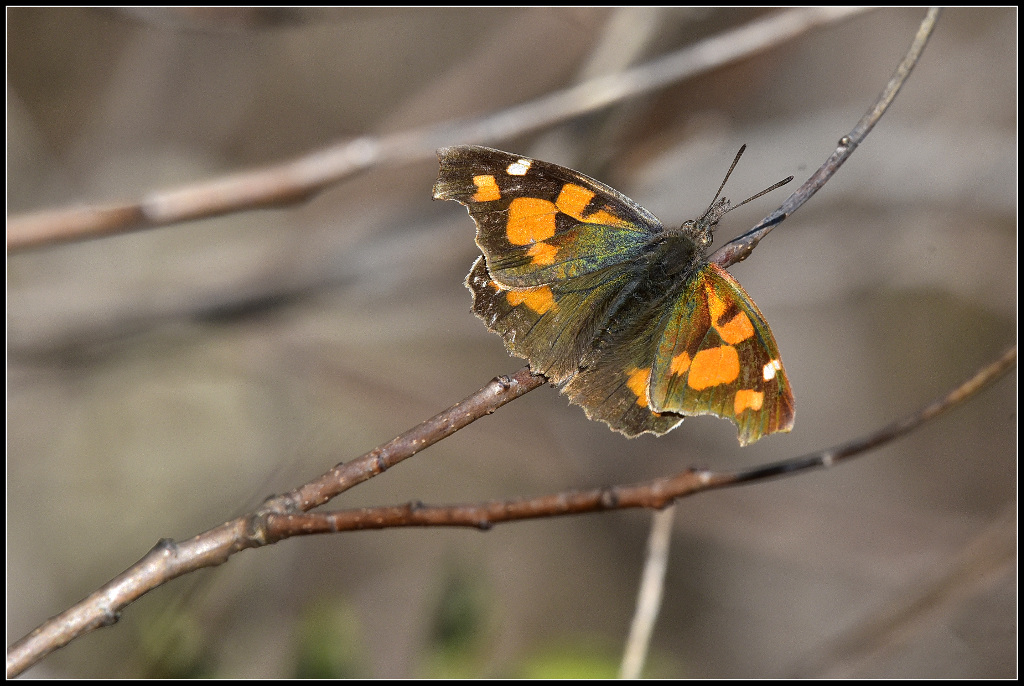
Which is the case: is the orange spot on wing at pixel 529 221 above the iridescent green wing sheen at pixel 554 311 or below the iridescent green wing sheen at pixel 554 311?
above

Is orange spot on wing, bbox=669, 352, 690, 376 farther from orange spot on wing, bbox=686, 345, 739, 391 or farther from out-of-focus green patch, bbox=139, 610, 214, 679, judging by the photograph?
out-of-focus green patch, bbox=139, 610, 214, 679

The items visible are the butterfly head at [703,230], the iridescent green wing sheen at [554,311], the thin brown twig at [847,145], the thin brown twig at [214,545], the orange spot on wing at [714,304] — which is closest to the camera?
the thin brown twig at [214,545]

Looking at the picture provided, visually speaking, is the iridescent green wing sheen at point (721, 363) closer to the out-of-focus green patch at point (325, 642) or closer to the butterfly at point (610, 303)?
the butterfly at point (610, 303)

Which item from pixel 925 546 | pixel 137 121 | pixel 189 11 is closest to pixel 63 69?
pixel 137 121

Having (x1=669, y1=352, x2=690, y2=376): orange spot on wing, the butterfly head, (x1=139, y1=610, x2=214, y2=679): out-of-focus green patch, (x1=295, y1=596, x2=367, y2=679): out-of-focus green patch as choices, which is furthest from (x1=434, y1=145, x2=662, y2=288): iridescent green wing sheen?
(x1=139, y1=610, x2=214, y2=679): out-of-focus green patch

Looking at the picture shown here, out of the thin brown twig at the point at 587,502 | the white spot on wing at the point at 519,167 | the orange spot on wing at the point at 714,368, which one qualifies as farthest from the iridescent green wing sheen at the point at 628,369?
the white spot on wing at the point at 519,167

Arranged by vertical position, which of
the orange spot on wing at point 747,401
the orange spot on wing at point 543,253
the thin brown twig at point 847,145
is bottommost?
the orange spot on wing at point 747,401

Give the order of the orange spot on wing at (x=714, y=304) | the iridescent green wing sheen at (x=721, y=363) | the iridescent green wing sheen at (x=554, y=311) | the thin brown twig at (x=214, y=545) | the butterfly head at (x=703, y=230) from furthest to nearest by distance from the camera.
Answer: the butterfly head at (x=703, y=230) → the orange spot on wing at (x=714, y=304) → the iridescent green wing sheen at (x=554, y=311) → the iridescent green wing sheen at (x=721, y=363) → the thin brown twig at (x=214, y=545)
